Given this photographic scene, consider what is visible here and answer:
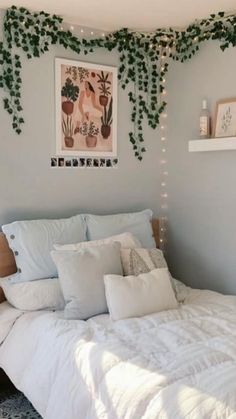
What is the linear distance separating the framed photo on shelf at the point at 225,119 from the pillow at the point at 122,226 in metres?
0.79

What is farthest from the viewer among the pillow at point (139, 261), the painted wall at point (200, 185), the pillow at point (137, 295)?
the painted wall at point (200, 185)

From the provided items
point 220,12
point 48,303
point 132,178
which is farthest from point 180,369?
point 220,12

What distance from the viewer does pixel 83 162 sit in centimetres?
323

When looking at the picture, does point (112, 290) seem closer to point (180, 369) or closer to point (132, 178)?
point (180, 369)

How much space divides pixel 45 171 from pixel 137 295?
1.14m

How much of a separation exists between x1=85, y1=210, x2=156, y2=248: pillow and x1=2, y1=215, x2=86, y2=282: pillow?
0.23m

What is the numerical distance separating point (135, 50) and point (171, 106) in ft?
1.67

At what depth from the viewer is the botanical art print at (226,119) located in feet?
9.96

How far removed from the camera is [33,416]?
2484 millimetres

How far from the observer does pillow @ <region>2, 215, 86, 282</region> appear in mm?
2703

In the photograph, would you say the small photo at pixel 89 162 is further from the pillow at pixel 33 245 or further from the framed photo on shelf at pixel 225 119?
the framed photo on shelf at pixel 225 119

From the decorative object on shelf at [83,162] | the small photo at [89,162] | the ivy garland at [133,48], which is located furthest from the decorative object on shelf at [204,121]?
the small photo at [89,162]

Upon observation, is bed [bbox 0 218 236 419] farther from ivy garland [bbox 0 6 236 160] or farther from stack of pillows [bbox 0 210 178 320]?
ivy garland [bbox 0 6 236 160]

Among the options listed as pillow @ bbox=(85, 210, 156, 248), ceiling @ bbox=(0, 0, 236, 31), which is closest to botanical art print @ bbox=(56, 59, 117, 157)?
ceiling @ bbox=(0, 0, 236, 31)
